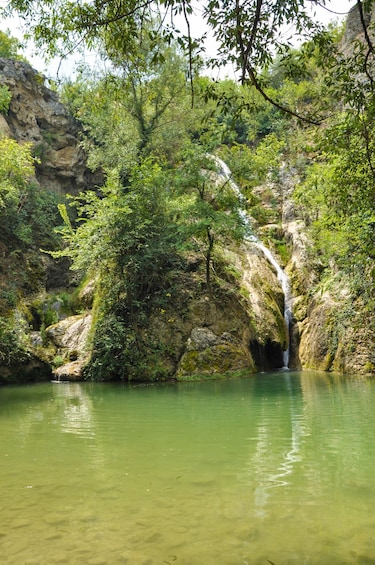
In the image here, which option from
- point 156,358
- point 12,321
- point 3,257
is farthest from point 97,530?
point 3,257

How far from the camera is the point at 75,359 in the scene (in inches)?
693

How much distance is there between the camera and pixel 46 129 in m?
28.3

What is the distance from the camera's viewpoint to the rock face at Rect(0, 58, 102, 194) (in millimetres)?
26547

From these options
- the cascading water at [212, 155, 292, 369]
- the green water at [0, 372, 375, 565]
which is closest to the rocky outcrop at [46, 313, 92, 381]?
the green water at [0, 372, 375, 565]

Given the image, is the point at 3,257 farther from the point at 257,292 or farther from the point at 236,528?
the point at 236,528

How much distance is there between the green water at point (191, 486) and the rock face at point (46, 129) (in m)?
21.5

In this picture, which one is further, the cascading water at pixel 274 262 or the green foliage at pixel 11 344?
the cascading water at pixel 274 262

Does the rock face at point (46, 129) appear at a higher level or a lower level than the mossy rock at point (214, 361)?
higher

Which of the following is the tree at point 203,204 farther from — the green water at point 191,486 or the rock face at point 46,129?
the rock face at point 46,129

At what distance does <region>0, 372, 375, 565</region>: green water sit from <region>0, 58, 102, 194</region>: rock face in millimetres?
21504

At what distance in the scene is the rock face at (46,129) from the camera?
26547 mm

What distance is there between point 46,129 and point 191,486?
1101 inches

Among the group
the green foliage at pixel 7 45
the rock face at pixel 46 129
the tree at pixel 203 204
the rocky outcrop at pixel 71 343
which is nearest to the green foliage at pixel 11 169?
the rock face at pixel 46 129

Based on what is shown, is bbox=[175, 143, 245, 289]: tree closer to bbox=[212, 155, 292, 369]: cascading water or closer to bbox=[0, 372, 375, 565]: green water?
bbox=[212, 155, 292, 369]: cascading water
